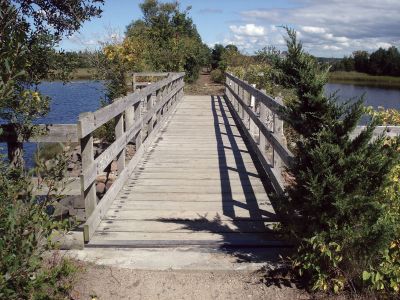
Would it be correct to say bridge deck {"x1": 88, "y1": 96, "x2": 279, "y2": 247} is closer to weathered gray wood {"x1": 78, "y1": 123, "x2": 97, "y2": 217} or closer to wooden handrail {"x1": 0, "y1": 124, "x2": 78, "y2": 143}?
weathered gray wood {"x1": 78, "y1": 123, "x2": 97, "y2": 217}

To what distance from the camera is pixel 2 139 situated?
170 inches

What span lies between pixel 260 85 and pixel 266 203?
1016 centimetres

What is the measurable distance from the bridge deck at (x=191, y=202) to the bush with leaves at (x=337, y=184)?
104 cm

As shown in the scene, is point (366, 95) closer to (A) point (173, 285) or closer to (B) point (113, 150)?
(A) point (173, 285)

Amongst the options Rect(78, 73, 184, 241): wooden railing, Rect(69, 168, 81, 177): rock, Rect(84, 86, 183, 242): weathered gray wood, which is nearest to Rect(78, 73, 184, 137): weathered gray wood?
Rect(78, 73, 184, 241): wooden railing

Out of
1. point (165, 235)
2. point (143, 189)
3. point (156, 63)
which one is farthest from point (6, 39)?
point (156, 63)

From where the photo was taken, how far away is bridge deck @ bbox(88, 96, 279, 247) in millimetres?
4447

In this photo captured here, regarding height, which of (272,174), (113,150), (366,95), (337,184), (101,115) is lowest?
(272,174)

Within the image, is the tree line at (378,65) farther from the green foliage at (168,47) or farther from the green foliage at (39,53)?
the green foliage at (39,53)

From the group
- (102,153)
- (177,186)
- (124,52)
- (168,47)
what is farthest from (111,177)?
(168,47)

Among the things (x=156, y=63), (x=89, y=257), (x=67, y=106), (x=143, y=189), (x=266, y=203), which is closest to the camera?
(x=89, y=257)

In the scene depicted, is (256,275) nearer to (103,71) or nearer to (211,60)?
(103,71)

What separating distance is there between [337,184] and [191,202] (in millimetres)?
2675

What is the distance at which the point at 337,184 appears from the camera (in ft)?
10.2
